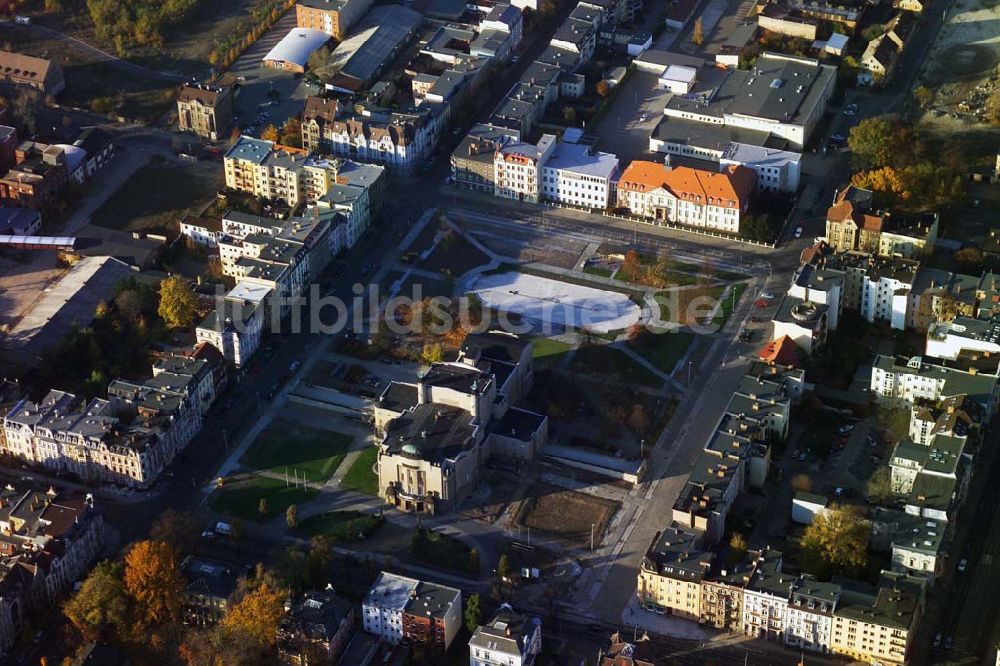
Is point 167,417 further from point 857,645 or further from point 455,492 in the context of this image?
point 857,645

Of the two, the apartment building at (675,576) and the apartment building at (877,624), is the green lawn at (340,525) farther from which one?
the apartment building at (877,624)

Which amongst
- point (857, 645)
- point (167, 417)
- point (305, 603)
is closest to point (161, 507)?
point (167, 417)

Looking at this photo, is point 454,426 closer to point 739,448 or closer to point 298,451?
point 298,451

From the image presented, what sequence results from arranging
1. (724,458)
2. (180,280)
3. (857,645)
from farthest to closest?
(180,280)
(724,458)
(857,645)

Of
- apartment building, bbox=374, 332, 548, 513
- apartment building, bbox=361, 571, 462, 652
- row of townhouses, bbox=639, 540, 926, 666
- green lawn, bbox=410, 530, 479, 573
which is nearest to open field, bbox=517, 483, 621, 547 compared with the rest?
apartment building, bbox=374, 332, 548, 513

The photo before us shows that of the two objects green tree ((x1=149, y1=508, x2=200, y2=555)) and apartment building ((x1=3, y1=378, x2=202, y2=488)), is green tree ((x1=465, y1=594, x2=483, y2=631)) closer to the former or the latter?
green tree ((x1=149, y1=508, x2=200, y2=555))

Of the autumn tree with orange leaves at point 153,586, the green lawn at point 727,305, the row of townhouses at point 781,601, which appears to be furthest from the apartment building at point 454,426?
the green lawn at point 727,305
